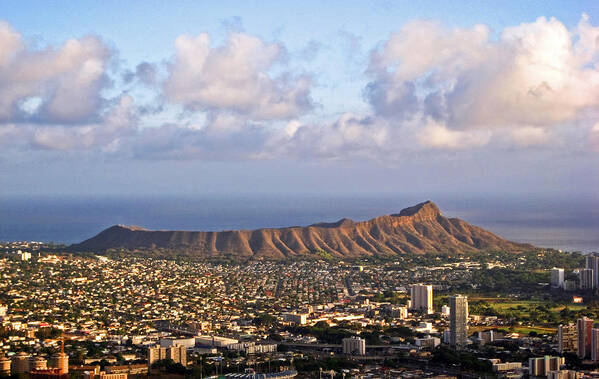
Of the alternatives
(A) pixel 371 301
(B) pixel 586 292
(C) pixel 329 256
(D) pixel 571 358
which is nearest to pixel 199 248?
(C) pixel 329 256

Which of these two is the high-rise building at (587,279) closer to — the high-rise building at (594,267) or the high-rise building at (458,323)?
the high-rise building at (594,267)

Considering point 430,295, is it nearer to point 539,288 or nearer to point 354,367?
point 539,288

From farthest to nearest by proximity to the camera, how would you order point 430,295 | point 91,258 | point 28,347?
1. point 91,258
2. point 430,295
3. point 28,347

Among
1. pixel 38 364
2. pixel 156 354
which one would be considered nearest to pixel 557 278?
pixel 156 354

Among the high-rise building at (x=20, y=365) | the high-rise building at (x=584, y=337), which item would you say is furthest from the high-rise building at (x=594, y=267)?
the high-rise building at (x=20, y=365)

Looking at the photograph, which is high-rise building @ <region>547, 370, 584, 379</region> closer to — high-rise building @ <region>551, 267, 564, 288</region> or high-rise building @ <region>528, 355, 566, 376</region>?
high-rise building @ <region>528, 355, 566, 376</region>

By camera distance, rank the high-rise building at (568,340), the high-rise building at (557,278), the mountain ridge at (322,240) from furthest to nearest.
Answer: the mountain ridge at (322,240) < the high-rise building at (557,278) < the high-rise building at (568,340)

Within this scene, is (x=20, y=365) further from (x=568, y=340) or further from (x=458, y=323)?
(x=568, y=340)
